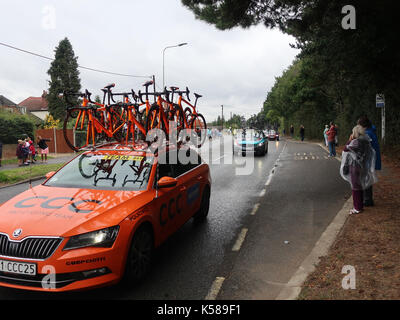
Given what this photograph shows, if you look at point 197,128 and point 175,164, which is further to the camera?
point 197,128

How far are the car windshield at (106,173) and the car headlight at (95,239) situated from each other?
38.2 inches

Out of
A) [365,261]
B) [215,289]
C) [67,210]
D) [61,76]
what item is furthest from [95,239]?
[61,76]

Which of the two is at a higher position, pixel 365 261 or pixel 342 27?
pixel 342 27

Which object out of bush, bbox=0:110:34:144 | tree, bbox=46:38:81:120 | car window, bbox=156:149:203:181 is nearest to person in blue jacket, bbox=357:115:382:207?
car window, bbox=156:149:203:181

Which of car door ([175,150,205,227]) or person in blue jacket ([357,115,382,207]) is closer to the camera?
car door ([175,150,205,227])

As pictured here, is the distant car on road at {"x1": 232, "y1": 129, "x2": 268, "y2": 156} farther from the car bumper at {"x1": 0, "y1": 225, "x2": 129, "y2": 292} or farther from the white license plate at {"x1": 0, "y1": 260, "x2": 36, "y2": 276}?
the white license plate at {"x1": 0, "y1": 260, "x2": 36, "y2": 276}

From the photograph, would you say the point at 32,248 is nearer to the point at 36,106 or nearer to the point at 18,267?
the point at 18,267

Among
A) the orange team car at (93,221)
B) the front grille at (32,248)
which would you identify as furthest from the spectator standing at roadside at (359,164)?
the front grille at (32,248)

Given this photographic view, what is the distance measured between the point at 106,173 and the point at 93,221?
55.3 inches

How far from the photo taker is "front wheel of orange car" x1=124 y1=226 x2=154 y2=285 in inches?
156

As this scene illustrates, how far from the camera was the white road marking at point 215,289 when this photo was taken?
393 cm

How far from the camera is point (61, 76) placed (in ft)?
204

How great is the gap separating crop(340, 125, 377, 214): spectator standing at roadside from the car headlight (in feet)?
16.2

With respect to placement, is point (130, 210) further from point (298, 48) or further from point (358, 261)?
point (298, 48)
